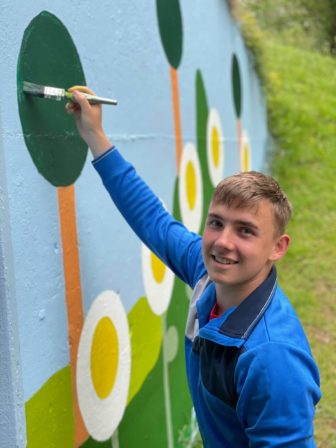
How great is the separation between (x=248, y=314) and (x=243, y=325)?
0.04m

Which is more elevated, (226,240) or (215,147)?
(215,147)

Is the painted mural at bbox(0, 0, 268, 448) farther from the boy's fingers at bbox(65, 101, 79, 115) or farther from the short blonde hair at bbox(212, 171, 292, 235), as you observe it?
the short blonde hair at bbox(212, 171, 292, 235)

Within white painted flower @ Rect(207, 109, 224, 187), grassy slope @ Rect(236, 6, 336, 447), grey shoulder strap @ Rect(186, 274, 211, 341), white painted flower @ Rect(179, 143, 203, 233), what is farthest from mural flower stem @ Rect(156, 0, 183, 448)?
grassy slope @ Rect(236, 6, 336, 447)

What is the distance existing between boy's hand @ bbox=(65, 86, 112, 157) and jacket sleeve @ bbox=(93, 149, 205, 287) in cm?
4

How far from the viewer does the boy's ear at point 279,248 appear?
1.67m

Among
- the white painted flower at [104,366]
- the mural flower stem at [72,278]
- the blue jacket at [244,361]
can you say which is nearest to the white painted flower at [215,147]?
the white painted flower at [104,366]

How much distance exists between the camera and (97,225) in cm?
204

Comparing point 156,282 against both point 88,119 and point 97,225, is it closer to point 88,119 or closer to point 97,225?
point 97,225

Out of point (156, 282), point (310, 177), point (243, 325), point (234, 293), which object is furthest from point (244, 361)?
point (310, 177)

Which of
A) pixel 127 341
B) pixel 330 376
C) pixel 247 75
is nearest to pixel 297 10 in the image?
pixel 247 75

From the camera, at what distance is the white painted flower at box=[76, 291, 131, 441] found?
1.92 meters

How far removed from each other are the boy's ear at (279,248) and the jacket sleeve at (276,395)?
0.30 metres

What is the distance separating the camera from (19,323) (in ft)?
4.91

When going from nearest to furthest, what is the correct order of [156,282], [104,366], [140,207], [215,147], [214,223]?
[214,223]
[140,207]
[104,366]
[156,282]
[215,147]
